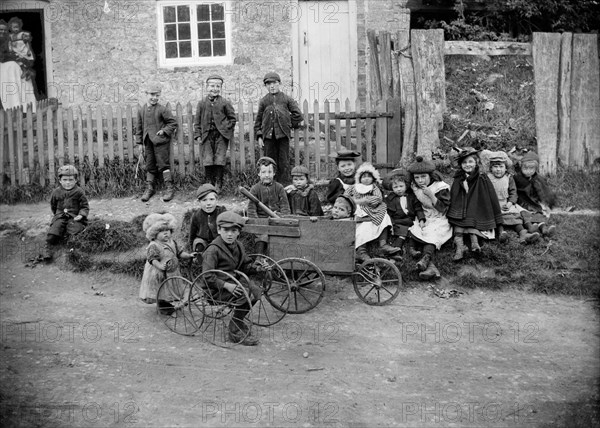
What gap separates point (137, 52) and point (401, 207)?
8.01 metres

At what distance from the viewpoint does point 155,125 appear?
10.0 metres

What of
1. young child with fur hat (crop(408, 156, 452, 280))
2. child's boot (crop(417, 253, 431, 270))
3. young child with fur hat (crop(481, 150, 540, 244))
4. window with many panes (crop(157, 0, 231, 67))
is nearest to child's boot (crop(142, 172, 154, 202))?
young child with fur hat (crop(408, 156, 452, 280))

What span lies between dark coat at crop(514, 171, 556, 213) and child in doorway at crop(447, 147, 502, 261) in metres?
0.61

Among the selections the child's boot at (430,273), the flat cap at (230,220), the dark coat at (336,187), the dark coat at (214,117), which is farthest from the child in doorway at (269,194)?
the dark coat at (214,117)

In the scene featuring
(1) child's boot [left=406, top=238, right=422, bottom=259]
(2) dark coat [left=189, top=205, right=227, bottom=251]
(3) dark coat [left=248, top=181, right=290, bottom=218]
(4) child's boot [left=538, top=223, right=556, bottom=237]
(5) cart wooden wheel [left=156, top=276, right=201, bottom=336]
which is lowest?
(5) cart wooden wheel [left=156, top=276, right=201, bottom=336]

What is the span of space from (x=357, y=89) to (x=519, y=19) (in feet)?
11.8

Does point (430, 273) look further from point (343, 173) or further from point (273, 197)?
point (273, 197)

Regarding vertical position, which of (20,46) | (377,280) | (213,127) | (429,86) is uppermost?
(20,46)

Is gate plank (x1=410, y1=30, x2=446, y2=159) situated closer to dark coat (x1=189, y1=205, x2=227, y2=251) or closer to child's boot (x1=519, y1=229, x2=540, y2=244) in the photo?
child's boot (x1=519, y1=229, x2=540, y2=244)

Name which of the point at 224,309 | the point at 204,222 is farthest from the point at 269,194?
the point at 224,309

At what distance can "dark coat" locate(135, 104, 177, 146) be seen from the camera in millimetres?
9977

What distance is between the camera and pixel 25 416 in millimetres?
5332

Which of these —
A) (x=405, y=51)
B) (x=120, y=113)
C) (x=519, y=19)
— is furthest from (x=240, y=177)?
(x=519, y=19)

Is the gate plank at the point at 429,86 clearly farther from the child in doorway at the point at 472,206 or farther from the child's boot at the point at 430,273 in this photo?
the child's boot at the point at 430,273
